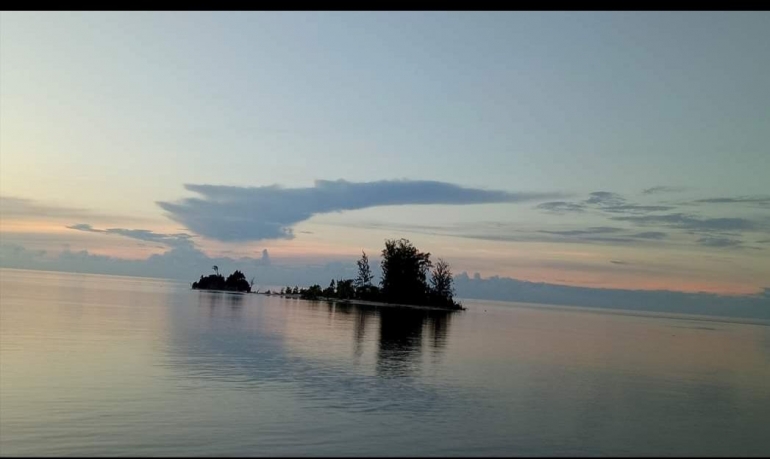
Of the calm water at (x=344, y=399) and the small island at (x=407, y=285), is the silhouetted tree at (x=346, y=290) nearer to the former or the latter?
the small island at (x=407, y=285)

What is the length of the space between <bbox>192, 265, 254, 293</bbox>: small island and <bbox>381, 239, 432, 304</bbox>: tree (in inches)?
2505

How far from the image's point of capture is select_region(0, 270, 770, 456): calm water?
692 inches

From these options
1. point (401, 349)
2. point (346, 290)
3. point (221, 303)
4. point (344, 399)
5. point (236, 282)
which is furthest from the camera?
point (236, 282)

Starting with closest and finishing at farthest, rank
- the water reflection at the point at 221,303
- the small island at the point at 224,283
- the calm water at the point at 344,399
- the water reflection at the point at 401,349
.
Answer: the calm water at the point at 344,399 → the water reflection at the point at 401,349 → the water reflection at the point at 221,303 → the small island at the point at 224,283

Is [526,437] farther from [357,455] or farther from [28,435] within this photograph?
[28,435]

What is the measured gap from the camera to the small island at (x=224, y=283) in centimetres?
17988

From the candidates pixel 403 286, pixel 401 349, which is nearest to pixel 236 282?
pixel 403 286

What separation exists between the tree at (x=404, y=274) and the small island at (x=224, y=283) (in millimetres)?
63637

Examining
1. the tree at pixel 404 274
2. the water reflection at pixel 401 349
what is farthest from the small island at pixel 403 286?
the water reflection at pixel 401 349

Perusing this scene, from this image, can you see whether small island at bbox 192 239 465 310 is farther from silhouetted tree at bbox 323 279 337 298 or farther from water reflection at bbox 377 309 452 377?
water reflection at bbox 377 309 452 377

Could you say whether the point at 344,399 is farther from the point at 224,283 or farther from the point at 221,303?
the point at 224,283

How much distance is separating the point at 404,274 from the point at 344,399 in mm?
104445

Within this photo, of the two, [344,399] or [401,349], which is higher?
[401,349]

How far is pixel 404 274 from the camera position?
419ft
